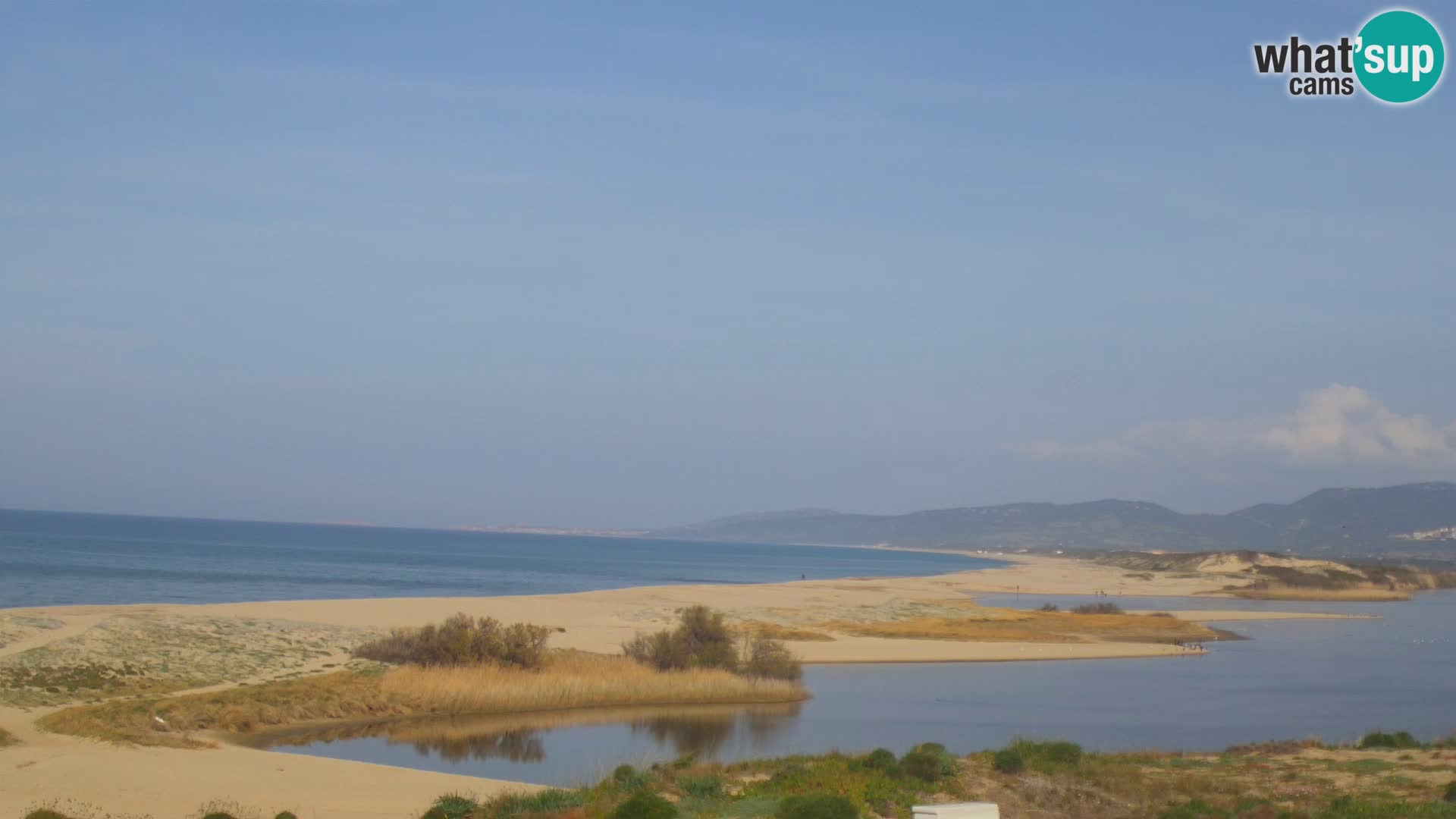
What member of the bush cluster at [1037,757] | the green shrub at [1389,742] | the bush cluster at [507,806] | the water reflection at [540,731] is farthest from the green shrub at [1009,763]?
the green shrub at [1389,742]

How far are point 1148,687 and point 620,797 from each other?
26.3 metres

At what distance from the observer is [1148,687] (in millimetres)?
38688

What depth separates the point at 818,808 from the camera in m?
14.3

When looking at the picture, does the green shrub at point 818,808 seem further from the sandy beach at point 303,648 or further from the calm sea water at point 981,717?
the calm sea water at point 981,717

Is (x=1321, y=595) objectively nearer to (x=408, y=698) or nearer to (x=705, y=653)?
(x=705, y=653)

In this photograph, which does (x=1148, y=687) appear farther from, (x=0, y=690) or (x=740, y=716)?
(x=0, y=690)

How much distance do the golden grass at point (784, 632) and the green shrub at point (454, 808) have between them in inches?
1172

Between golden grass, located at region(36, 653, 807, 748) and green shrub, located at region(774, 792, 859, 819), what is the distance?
41.5 ft

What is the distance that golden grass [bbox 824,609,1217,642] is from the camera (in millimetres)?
53438

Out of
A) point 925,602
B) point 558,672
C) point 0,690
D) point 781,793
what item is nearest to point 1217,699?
point 558,672

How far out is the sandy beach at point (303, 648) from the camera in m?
18.7

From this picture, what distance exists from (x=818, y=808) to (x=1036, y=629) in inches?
1778

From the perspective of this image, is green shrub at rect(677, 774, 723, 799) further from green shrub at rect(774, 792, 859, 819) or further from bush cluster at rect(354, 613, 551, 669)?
bush cluster at rect(354, 613, 551, 669)

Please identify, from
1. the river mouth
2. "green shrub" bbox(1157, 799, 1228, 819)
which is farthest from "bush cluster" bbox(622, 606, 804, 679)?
"green shrub" bbox(1157, 799, 1228, 819)
